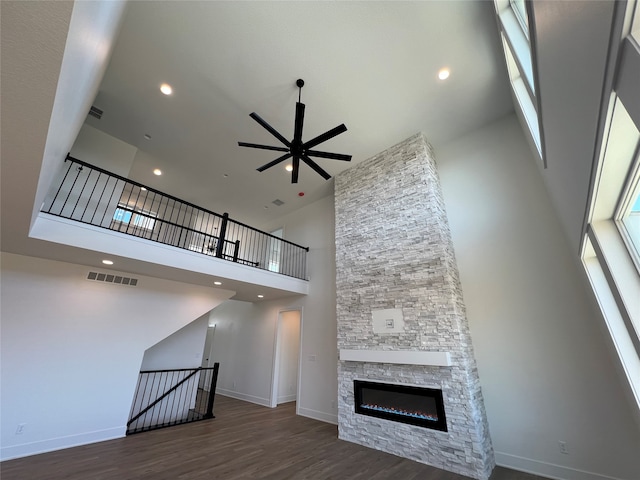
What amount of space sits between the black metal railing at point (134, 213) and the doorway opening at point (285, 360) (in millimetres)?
1446

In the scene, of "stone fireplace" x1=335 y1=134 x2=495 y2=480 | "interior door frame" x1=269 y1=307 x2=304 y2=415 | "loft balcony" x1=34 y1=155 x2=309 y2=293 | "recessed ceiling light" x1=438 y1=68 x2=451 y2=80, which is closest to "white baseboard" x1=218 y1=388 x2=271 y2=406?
"interior door frame" x1=269 y1=307 x2=304 y2=415

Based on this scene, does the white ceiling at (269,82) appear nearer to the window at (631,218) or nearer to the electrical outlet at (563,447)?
the window at (631,218)

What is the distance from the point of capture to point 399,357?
4.24m

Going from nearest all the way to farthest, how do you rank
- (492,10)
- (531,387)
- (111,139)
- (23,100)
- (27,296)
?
1. (23,100)
2. (492,10)
3. (531,387)
4. (27,296)
5. (111,139)

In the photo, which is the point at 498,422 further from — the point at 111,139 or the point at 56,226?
the point at 111,139

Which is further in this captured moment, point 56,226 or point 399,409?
point 399,409

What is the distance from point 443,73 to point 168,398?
331 inches

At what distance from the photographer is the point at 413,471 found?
11.5 ft

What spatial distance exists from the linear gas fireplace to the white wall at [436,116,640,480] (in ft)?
2.72

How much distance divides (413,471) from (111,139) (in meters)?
8.08

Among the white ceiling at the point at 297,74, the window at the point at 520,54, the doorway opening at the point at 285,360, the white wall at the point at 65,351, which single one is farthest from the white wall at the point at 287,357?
the window at the point at 520,54

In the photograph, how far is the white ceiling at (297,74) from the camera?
3424mm

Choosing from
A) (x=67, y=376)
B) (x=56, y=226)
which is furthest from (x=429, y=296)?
(x=67, y=376)

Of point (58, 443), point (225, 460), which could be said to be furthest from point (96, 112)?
point (225, 460)
